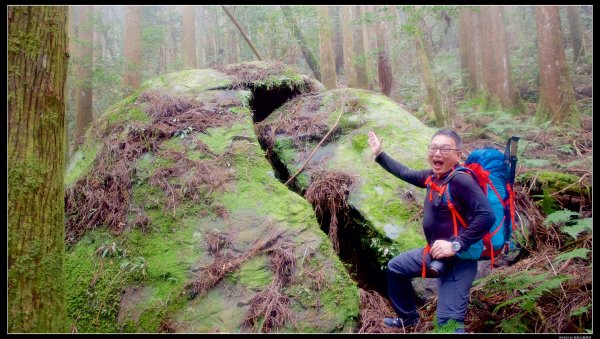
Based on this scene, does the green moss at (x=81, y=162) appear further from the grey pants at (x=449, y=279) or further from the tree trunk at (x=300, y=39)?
the tree trunk at (x=300, y=39)

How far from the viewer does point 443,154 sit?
3756 mm

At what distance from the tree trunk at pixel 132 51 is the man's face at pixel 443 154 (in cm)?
1097

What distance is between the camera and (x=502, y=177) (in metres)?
3.69

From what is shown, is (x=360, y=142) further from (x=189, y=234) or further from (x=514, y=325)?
(x=514, y=325)

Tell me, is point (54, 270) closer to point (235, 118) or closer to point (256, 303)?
point (256, 303)

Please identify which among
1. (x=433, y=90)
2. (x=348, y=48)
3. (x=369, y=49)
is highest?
(x=369, y=49)

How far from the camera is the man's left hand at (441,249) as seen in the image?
3.46 m

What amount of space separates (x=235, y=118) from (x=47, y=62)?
3.79m

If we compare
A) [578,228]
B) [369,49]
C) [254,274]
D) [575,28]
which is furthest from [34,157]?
[575,28]

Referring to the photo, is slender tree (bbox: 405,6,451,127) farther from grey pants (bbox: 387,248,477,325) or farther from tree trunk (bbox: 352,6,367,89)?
grey pants (bbox: 387,248,477,325)

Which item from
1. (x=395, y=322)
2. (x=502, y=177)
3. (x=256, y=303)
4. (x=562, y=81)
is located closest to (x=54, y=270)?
(x=256, y=303)

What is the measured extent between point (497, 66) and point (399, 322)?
11.3m

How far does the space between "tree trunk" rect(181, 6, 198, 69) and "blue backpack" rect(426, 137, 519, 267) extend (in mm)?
15222

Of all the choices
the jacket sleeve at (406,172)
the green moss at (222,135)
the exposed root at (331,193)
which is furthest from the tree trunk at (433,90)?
the jacket sleeve at (406,172)
